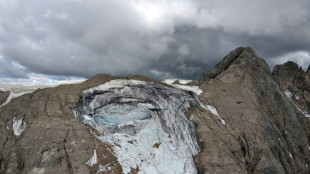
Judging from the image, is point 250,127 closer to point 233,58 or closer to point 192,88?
point 192,88

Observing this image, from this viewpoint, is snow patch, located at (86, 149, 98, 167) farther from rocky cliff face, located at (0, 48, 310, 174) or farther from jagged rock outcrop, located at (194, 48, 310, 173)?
jagged rock outcrop, located at (194, 48, 310, 173)

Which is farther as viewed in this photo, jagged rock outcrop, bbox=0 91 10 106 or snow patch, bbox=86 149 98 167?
jagged rock outcrop, bbox=0 91 10 106

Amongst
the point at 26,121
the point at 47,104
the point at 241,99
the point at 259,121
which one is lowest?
the point at 26,121

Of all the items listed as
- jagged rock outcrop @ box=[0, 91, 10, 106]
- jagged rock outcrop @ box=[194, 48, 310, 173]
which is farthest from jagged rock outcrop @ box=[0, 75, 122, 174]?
jagged rock outcrop @ box=[194, 48, 310, 173]

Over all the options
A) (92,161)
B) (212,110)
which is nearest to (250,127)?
(212,110)

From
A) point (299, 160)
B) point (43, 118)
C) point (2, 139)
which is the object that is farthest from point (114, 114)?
point (299, 160)

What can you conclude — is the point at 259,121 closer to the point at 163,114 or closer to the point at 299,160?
the point at 299,160

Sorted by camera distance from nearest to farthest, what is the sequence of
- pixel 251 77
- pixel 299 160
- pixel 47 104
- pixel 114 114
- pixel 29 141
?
pixel 29 141, pixel 47 104, pixel 114 114, pixel 299 160, pixel 251 77
